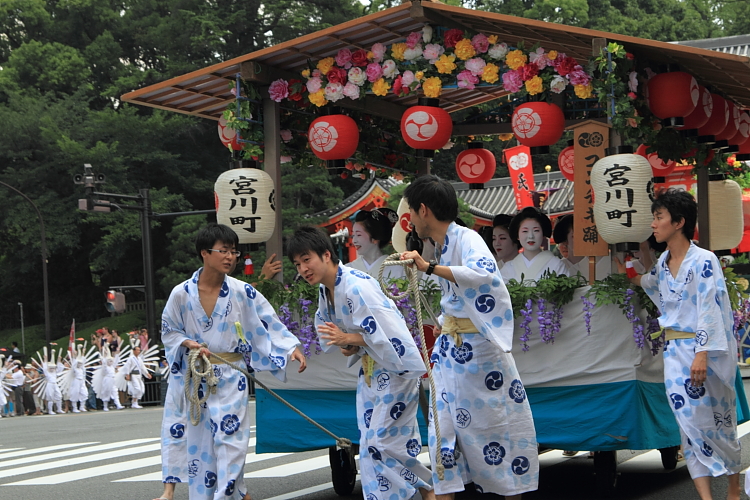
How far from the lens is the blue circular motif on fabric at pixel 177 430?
243 inches

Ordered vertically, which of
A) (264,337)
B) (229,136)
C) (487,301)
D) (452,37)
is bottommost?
(264,337)

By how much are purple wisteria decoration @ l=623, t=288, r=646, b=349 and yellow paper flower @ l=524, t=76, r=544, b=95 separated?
1946 millimetres

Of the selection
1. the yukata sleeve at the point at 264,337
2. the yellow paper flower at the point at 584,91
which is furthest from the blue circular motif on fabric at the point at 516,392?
the yellow paper flower at the point at 584,91

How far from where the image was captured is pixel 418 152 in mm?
10086

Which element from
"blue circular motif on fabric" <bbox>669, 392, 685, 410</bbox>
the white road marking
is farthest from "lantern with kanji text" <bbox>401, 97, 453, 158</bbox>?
the white road marking

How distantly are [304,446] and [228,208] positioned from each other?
82.7 inches

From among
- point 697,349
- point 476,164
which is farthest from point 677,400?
point 476,164

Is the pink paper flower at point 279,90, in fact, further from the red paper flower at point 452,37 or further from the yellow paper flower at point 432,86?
the red paper flower at point 452,37

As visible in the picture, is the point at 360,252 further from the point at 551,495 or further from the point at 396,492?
the point at 396,492

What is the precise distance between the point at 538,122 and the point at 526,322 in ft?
6.26

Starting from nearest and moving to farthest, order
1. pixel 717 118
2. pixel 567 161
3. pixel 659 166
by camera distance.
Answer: pixel 717 118 → pixel 659 166 → pixel 567 161

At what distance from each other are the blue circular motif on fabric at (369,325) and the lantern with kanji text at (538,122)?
3.24m

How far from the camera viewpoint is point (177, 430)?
6.19 metres

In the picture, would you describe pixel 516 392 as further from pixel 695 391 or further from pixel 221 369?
pixel 221 369
